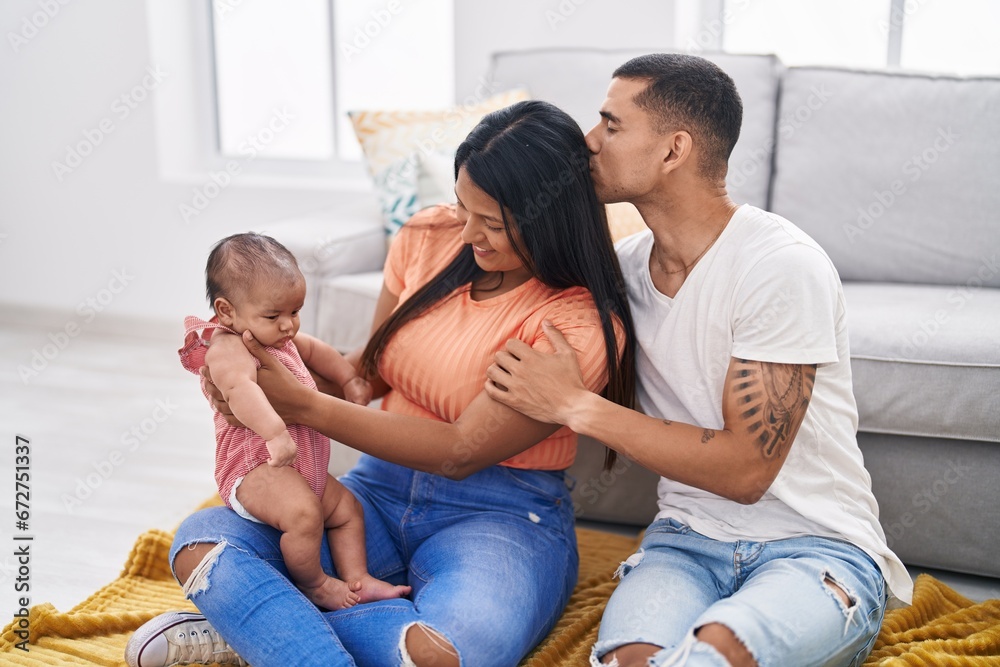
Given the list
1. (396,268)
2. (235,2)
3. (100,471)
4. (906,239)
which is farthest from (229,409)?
(235,2)

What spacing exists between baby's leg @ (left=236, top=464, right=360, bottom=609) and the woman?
4 centimetres

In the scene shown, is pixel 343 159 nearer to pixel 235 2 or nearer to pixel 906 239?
pixel 235 2

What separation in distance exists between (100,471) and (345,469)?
24.7 inches

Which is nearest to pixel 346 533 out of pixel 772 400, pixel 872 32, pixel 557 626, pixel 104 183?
pixel 557 626

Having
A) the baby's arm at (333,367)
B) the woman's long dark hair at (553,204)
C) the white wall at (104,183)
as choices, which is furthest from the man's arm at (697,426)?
the white wall at (104,183)

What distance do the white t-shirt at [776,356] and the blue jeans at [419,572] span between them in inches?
9.7

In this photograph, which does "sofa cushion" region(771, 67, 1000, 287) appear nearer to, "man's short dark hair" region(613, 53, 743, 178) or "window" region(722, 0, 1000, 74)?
"window" region(722, 0, 1000, 74)

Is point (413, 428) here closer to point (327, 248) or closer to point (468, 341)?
point (468, 341)

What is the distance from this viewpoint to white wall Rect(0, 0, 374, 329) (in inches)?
132

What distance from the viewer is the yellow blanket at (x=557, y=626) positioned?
5.15 feet

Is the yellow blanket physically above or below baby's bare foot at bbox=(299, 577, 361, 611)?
below

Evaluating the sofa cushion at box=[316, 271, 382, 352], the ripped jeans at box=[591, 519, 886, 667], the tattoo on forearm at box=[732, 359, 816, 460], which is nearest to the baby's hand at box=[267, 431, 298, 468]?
the ripped jeans at box=[591, 519, 886, 667]

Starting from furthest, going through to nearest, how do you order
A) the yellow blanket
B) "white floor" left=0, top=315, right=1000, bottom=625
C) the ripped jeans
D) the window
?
the window
"white floor" left=0, top=315, right=1000, bottom=625
the yellow blanket
the ripped jeans

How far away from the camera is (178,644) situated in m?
1.49
